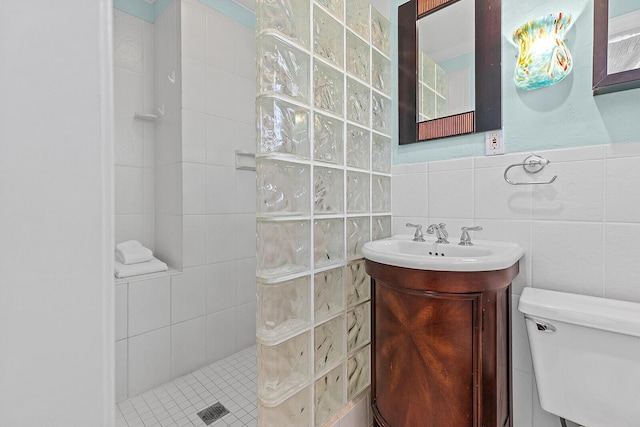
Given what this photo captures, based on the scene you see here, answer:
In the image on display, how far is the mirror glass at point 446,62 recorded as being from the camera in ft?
4.18

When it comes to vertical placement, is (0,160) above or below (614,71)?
below

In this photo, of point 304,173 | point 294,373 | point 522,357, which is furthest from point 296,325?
point 522,357

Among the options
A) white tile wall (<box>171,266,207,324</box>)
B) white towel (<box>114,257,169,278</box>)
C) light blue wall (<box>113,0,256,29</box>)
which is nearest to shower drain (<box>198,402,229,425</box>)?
white tile wall (<box>171,266,207,324</box>)

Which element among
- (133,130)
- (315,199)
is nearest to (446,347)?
(315,199)

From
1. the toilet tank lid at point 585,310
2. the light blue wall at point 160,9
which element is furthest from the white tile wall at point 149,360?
the light blue wall at point 160,9

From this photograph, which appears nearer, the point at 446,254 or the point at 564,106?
the point at 564,106

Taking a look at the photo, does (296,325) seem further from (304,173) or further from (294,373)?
(304,173)

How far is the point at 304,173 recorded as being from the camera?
3.30 ft

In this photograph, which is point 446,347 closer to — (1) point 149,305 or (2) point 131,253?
(1) point 149,305

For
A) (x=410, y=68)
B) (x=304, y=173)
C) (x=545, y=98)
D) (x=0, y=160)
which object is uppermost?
(x=410, y=68)

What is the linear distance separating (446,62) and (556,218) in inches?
33.8

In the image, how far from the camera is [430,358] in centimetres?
90

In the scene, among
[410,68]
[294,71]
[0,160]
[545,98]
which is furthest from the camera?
[410,68]

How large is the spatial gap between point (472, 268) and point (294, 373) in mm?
690
